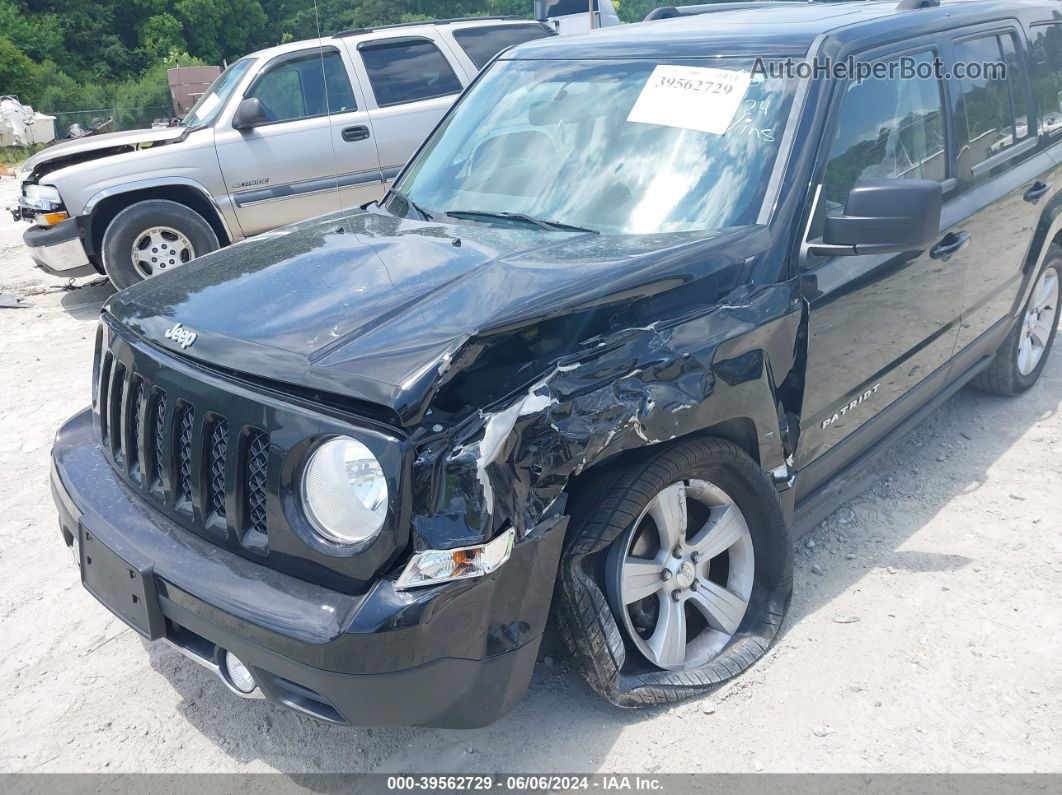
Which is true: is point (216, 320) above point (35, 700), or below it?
above

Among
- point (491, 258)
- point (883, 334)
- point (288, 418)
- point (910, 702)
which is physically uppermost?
point (491, 258)

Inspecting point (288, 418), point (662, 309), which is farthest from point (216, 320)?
point (662, 309)

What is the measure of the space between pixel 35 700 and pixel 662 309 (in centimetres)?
235

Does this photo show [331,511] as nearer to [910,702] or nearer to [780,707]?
[780,707]

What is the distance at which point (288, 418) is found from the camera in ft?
7.20

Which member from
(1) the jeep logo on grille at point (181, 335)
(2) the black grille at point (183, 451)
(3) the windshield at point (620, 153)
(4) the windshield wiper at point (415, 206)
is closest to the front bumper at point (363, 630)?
(2) the black grille at point (183, 451)

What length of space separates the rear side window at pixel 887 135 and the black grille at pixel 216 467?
1998mm

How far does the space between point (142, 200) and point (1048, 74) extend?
6.36 metres

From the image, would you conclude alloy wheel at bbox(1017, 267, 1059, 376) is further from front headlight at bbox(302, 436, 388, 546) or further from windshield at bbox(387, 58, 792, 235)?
front headlight at bbox(302, 436, 388, 546)

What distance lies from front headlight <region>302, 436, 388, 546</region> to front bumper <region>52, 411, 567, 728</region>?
0.45ft

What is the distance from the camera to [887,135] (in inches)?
132

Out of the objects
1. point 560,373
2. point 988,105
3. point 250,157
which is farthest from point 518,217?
point 250,157

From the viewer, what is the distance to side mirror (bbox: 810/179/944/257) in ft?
8.97

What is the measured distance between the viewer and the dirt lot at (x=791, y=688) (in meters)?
2.63
